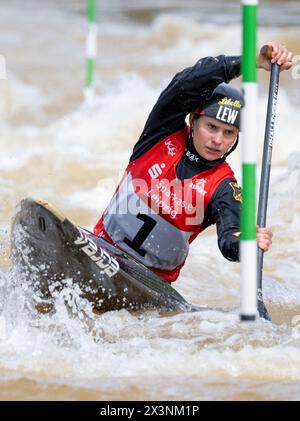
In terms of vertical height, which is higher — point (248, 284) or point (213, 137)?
point (213, 137)

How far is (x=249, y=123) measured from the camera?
3.59 metres

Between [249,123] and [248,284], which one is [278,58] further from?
[248,284]

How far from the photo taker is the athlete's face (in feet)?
15.8

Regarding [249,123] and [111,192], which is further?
[111,192]

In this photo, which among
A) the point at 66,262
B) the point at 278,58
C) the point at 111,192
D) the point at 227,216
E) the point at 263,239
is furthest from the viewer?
the point at 111,192

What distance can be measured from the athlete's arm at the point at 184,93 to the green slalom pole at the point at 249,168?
1175 mm

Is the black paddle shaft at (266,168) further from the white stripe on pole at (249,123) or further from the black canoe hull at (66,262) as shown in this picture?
the white stripe on pole at (249,123)

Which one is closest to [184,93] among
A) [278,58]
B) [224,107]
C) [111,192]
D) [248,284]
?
[224,107]

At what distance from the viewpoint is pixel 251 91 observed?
3.61 m

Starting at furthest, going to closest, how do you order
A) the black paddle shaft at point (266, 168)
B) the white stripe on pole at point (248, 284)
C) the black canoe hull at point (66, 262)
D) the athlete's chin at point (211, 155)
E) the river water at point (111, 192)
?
the athlete's chin at point (211, 155)
the black paddle shaft at point (266, 168)
the black canoe hull at point (66, 262)
the river water at point (111, 192)
the white stripe on pole at point (248, 284)

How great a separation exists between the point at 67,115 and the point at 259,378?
7.95m

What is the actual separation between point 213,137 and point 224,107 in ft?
0.51

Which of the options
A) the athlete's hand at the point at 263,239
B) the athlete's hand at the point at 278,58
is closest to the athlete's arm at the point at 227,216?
the athlete's hand at the point at 263,239

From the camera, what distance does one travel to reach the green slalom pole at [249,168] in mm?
3555
